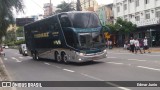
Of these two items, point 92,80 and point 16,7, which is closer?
point 92,80

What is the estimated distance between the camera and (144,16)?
→ 5600 centimetres

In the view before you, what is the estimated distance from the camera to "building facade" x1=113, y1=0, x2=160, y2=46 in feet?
170

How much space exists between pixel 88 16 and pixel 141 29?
34204 mm

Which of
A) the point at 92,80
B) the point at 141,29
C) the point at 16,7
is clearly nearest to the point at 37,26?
the point at 16,7

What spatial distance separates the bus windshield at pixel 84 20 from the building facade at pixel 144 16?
26123 mm

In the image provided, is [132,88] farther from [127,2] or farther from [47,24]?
[127,2]

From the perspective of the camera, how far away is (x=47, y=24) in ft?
90.7

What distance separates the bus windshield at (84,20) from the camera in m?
23.2

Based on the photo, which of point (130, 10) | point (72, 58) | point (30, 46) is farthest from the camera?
point (130, 10)

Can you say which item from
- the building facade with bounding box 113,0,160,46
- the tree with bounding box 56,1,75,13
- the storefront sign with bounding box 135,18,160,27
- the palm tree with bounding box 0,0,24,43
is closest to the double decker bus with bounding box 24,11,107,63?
the palm tree with bounding box 0,0,24,43

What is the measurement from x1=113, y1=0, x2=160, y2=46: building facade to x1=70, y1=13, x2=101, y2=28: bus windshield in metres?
26.1

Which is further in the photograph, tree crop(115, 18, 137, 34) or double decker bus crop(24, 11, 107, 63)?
tree crop(115, 18, 137, 34)

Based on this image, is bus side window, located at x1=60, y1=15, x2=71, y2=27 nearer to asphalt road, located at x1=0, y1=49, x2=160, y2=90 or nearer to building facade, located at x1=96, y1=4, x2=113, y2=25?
asphalt road, located at x1=0, y1=49, x2=160, y2=90

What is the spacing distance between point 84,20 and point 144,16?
112 feet
